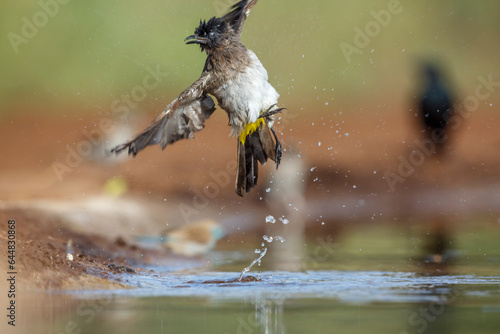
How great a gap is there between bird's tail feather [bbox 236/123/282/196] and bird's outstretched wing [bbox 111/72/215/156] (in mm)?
564

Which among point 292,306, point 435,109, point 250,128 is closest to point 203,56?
point 435,109

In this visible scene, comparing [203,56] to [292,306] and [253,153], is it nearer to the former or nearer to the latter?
[253,153]

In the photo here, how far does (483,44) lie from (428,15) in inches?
42.7

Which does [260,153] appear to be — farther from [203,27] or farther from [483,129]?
[483,129]

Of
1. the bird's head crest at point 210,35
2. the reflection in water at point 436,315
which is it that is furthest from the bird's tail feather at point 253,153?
the reflection in water at point 436,315

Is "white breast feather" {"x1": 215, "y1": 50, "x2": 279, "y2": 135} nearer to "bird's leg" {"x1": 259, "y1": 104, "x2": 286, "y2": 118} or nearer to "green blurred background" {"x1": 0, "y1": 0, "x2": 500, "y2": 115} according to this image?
"bird's leg" {"x1": 259, "y1": 104, "x2": 286, "y2": 118}

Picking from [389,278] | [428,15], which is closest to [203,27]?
[389,278]

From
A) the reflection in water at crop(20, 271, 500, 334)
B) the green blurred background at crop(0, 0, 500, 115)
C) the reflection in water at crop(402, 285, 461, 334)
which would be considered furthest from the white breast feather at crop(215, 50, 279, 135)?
the green blurred background at crop(0, 0, 500, 115)

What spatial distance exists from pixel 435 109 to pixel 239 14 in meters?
5.79

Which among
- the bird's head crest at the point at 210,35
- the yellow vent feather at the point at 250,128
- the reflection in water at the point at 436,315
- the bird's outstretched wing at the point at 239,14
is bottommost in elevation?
the reflection in water at the point at 436,315

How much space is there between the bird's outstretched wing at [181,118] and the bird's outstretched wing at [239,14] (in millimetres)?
847

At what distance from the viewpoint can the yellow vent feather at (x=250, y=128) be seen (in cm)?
778

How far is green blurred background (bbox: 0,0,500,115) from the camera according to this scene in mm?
14000

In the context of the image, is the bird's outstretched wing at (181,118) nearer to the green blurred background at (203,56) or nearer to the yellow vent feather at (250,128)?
the yellow vent feather at (250,128)
